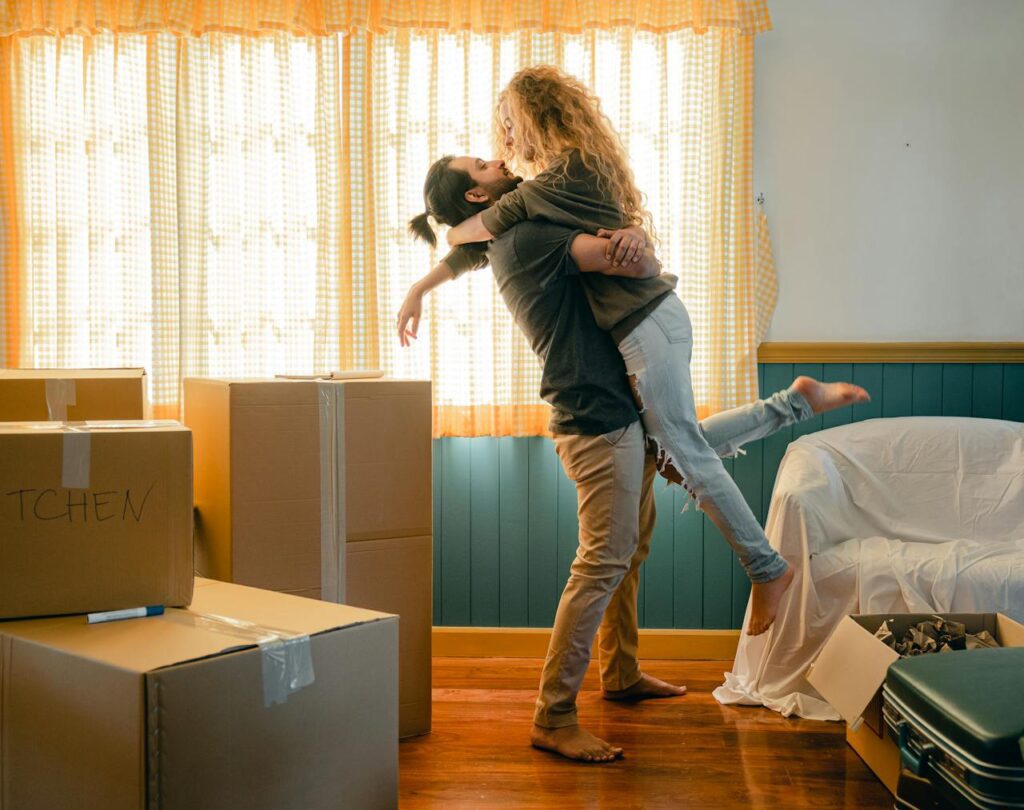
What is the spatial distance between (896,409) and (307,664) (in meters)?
2.27

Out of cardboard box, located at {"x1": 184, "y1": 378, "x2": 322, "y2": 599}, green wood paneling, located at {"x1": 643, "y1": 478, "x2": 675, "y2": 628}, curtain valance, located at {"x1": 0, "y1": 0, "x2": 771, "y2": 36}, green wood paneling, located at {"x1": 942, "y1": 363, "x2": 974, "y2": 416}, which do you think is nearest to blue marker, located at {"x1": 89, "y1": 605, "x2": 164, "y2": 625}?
cardboard box, located at {"x1": 184, "y1": 378, "x2": 322, "y2": 599}

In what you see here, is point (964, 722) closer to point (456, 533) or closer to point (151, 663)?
point (151, 663)

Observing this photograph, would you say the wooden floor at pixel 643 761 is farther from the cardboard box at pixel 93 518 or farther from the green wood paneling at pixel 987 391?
the green wood paneling at pixel 987 391

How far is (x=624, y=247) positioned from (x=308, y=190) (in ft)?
Result: 4.32

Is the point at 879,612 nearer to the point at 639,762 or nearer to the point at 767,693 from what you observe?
the point at 767,693

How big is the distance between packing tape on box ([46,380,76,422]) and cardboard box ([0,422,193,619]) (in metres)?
0.50

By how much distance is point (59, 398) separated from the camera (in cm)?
191

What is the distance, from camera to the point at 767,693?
→ 2.43 metres

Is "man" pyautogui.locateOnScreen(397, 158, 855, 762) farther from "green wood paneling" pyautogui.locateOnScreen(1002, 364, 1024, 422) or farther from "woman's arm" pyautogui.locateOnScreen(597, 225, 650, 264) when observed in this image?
"green wood paneling" pyautogui.locateOnScreen(1002, 364, 1024, 422)

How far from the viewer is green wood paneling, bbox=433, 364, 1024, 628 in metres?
2.95

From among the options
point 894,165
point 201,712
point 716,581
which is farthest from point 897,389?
point 201,712

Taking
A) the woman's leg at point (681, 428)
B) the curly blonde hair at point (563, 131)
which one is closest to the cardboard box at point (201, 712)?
the woman's leg at point (681, 428)

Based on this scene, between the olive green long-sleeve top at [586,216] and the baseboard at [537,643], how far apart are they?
1210 millimetres

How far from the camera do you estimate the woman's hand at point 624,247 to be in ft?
6.59
